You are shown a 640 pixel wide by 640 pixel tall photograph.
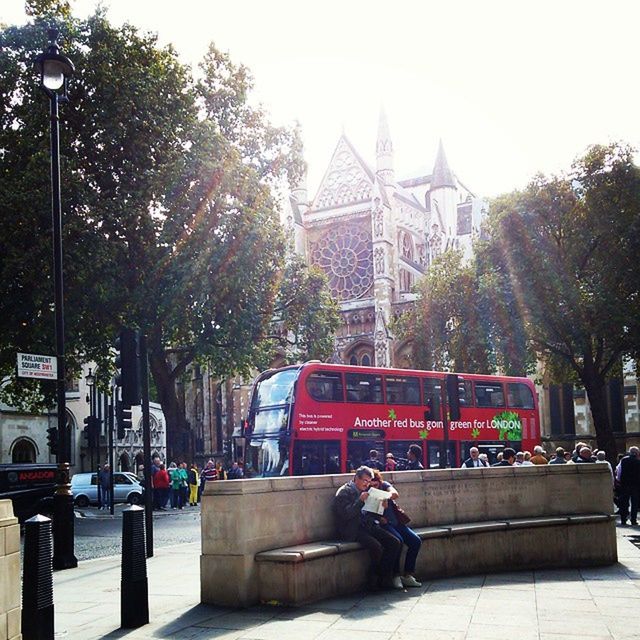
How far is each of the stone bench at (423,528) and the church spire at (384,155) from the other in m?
49.4

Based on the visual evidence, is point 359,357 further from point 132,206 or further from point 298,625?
point 298,625

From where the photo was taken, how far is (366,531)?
859cm

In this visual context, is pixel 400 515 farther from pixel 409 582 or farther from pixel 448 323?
pixel 448 323

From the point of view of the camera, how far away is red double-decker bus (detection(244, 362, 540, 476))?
774 inches

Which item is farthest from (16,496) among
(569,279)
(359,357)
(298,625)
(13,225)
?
(359,357)

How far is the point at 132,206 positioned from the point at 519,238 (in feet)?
49.4

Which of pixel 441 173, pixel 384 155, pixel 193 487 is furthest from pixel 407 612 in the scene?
pixel 441 173

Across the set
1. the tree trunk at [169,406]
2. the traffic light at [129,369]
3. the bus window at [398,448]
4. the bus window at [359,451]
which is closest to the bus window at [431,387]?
the bus window at [398,448]

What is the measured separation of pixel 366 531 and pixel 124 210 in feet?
56.5

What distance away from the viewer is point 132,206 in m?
24.2

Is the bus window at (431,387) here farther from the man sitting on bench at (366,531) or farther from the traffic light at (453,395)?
the man sitting on bench at (366,531)

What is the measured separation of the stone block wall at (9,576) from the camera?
5.15 metres

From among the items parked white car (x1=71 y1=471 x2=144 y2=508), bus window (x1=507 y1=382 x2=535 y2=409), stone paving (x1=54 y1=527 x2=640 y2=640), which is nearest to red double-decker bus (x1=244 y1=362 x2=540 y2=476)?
bus window (x1=507 y1=382 x2=535 y2=409)

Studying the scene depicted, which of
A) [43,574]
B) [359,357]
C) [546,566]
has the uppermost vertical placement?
[359,357]
